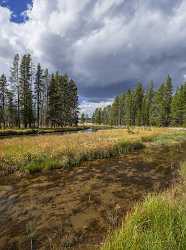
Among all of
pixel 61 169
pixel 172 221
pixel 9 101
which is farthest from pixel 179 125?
pixel 172 221

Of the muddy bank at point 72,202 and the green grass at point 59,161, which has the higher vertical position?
the green grass at point 59,161

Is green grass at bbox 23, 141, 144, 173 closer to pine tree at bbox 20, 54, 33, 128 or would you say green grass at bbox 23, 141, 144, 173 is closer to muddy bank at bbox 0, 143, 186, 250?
muddy bank at bbox 0, 143, 186, 250

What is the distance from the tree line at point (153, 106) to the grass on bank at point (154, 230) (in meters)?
55.6

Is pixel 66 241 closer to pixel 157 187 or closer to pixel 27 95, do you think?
pixel 157 187

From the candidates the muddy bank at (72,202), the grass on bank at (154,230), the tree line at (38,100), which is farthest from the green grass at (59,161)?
the tree line at (38,100)

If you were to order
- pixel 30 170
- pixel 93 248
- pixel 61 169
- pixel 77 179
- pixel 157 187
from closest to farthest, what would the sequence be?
pixel 93 248 → pixel 157 187 → pixel 77 179 → pixel 30 170 → pixel 61 169

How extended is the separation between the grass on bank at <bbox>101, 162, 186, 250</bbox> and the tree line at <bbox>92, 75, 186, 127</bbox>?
5562 cm

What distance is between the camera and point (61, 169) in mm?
11219

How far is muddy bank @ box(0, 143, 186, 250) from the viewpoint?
15.9 ft

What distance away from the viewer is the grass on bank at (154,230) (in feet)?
10.9

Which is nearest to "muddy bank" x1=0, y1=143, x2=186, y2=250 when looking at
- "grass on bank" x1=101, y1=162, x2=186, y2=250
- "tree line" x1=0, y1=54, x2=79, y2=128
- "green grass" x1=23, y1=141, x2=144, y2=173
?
"green grass" x1=23, y1=141, x2=144, y2=173

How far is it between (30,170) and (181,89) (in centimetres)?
5642

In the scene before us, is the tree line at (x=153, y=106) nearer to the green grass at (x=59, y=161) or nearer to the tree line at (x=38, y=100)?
the tree line at (x=38, y=100)

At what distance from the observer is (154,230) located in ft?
13.0
